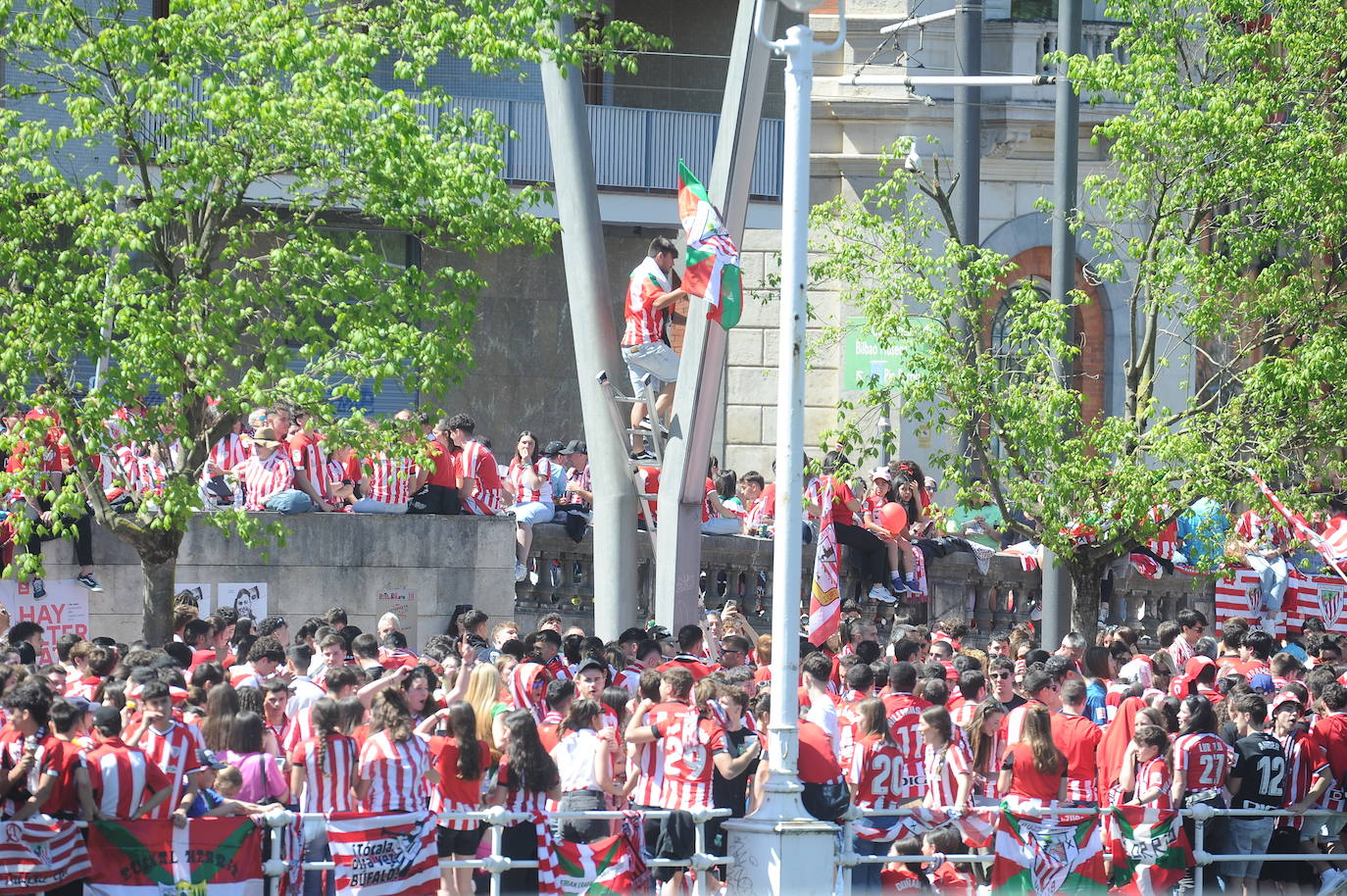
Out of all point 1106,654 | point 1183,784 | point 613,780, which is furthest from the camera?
point 1106,654

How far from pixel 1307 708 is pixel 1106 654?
1642mm

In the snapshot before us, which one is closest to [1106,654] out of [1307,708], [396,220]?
[1307,708]

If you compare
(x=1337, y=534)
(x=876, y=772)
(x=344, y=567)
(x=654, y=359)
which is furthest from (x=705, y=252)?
(x=1337, y=534)

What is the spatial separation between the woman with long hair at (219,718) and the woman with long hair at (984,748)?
182 inches

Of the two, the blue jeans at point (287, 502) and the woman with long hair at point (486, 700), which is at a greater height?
the blue jeans at point (287, 502)

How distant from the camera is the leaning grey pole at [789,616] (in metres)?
11.3

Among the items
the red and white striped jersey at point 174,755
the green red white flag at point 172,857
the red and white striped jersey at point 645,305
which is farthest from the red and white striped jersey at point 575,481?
the green red white flag at point 172,857

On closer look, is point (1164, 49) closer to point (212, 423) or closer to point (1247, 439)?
point (1247, 439)

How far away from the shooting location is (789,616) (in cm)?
1180

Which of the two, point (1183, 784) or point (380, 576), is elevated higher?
point (380, 576)

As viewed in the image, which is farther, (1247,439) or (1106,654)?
(1247,439)

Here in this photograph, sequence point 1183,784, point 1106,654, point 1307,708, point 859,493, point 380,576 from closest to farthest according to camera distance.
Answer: point 1183,784 < point 1307,708 < point 1106,654 < point 380,576 < point 859,493

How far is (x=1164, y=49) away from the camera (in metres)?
19.7

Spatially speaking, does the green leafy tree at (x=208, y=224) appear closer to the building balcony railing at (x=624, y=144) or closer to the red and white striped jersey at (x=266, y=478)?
the red and white striped jersey at (x=266, y=478)
